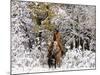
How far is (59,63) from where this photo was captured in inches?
93.9

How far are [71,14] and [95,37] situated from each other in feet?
1.40

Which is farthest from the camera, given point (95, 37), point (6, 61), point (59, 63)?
point (95, 37)

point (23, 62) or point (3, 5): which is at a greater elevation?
point (3, 5)

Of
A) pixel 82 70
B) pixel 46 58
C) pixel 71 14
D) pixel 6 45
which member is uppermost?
pixel 71 14

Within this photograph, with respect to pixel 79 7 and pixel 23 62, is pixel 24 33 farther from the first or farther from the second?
pixel 79 7

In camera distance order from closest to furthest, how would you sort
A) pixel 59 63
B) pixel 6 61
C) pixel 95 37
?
pixel 6 61, pixel 59 63, pixel 95 37

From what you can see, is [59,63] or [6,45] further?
[59,63]

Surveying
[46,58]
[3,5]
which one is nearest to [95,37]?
[46,58]

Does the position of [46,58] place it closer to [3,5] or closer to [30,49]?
[30,49]

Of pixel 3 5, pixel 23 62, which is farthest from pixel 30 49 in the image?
pixel 3 5

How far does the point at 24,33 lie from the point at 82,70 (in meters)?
0.84

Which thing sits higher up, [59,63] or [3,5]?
[3,5]

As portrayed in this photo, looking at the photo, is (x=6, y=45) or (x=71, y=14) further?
(x=71, y=14)

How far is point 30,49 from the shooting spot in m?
2.27
